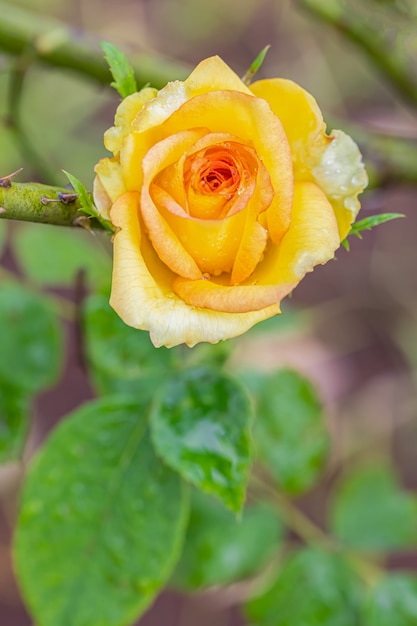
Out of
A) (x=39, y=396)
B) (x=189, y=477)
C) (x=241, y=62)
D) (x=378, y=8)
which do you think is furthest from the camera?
(x=241, y=62)

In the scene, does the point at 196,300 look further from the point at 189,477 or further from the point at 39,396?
the point at 39,396

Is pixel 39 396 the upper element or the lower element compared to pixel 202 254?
lower

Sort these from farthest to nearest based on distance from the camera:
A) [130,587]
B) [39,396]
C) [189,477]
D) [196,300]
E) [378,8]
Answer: [39,396] < [378,8] < [130,587] < [189,477] < [196,300]

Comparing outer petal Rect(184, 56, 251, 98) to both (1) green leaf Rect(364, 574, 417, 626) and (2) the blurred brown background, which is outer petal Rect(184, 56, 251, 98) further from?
(2) the blurred brown background

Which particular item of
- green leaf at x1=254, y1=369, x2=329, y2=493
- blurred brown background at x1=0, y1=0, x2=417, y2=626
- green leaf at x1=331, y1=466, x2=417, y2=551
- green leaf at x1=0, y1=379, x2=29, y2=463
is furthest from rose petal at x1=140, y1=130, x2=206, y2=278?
blurred brown background at x1=0, y1=0, x2=417, y2=626

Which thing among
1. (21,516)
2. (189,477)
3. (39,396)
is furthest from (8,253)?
(189,477)

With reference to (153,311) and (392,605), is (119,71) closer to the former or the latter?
(153,311)

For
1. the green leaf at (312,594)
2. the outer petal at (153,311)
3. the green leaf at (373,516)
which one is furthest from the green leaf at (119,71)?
the green leaf at (373,516)

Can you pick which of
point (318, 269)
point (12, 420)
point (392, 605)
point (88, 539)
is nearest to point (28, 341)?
point (12, 420)
